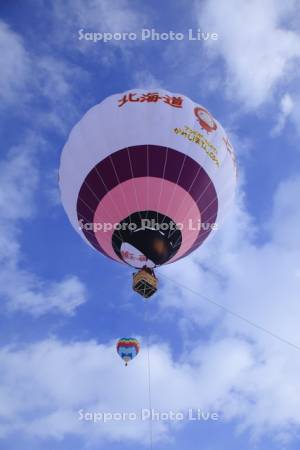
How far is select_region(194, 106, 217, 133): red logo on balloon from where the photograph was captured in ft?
45.4

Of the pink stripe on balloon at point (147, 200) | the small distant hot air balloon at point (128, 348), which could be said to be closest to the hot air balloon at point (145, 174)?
the pink stripe on balloon at point (147, 200)

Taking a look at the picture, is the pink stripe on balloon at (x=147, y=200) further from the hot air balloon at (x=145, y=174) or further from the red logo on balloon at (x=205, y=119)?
the red logo on balloon at (x=205, y=119)

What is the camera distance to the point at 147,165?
43.4ft

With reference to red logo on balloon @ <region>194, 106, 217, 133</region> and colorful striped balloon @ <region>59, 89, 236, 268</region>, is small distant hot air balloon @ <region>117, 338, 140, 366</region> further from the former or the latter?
red logo on balloon @ <region>194, 106, 217, 133</region>

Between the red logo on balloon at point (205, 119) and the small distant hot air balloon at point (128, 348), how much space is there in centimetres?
825

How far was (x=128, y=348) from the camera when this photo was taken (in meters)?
17.0

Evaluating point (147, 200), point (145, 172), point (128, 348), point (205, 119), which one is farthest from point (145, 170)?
point (128, 348)

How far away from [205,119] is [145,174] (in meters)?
2.65

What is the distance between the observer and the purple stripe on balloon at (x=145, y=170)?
1321 centimetres

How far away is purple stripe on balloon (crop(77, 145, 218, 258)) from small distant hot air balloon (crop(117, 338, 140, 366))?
5967mm

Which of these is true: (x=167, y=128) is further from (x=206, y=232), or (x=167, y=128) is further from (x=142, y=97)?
(x=206, y=232)

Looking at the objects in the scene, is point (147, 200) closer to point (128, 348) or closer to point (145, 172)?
point (145, 172)

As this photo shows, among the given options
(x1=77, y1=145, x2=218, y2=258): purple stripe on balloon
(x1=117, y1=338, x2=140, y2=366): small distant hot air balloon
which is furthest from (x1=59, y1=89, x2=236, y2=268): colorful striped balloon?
(x1=117, y1=338, x2=140, y2=366): small distant hot air balloon

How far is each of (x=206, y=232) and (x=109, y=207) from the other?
3.25 meters
